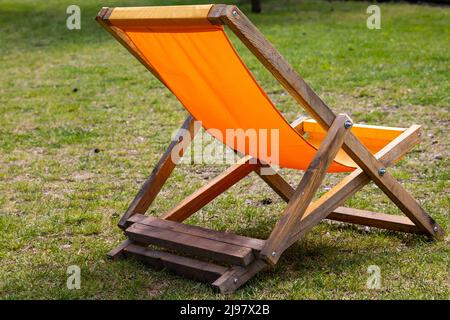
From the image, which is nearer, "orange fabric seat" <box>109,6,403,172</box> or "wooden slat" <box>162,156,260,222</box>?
"orange fabric seat" <box>109,6,403,172</box>

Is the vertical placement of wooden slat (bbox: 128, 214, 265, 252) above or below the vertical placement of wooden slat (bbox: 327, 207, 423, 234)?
above

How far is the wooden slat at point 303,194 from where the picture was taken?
10.6 ft

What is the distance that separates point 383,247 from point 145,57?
151 centimetres

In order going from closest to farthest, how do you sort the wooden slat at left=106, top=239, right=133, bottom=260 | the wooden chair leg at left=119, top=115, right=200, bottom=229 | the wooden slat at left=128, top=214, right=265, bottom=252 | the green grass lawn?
the wooden slat at left=128, top=214, right=265, bottom=252
the green grass lawn
the wooden slat at left=106, top=239, right=133, bottom=260
the wooden chair leg at left=119, top=115, right=200, bottom=229

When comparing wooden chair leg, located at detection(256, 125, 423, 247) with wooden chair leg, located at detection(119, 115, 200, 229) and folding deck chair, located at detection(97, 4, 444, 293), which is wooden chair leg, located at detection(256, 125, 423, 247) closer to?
folding deck chair, located at detection(97, 4, 444, 293)

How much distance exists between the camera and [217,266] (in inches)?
134

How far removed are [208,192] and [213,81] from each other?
0.78m

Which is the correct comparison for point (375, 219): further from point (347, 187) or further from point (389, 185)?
point (347, 187)

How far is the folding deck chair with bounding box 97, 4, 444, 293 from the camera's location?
3.13 m

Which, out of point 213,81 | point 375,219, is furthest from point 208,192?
point 375,219

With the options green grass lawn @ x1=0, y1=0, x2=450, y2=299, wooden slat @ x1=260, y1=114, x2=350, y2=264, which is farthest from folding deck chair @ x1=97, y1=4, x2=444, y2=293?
green grass lawn @ x1=0, y1=0, x2=450, y2=299

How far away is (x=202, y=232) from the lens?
3596 mm
